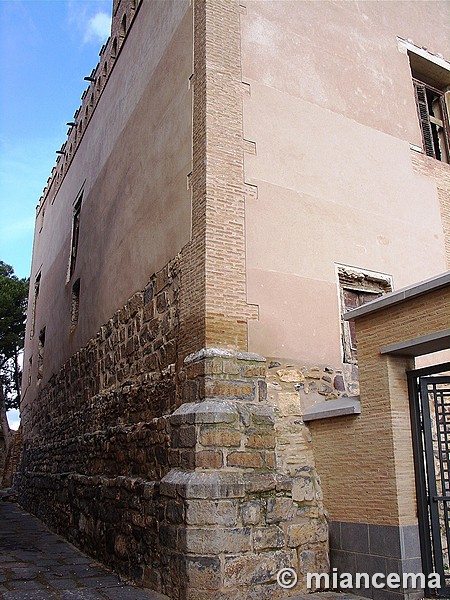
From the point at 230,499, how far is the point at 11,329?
20.2 metres

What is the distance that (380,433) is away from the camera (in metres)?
4.64

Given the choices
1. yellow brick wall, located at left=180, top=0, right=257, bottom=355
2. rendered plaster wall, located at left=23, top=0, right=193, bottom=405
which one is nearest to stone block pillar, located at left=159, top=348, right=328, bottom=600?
yellow brick wall, located at left=180, top=0, right=257, bottom=355

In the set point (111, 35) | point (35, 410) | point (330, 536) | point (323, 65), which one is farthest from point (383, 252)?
point (35, 410)

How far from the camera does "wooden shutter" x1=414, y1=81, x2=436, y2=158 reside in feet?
26.5

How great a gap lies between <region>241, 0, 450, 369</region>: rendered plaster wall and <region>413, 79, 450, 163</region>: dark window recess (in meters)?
0.55

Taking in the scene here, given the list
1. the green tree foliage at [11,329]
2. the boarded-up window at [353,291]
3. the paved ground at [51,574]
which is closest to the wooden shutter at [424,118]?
the boarded-up window at [353,291]

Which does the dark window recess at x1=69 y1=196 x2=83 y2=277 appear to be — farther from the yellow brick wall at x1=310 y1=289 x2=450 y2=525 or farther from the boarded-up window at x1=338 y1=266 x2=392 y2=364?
the yellow brick wall at x1=310 y1=289 x2=450 y2=525

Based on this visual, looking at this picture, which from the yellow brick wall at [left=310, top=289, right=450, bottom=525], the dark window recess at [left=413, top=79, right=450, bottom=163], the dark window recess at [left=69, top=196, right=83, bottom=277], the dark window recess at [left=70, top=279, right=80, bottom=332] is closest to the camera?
the yellow brick wall at [left=310, top=289, right=450, bottom=525]

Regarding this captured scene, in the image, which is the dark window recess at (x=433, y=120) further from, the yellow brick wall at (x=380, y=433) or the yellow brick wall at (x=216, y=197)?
the yellow brick wall at (x=380, y=433)

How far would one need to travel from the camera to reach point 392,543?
173 inches

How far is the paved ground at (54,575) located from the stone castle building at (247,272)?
0.22 m

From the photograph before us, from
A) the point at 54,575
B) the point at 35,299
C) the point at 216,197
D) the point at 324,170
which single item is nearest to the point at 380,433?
the point at 216,197

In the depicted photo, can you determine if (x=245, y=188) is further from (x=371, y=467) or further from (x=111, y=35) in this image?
(x=111, y=35)

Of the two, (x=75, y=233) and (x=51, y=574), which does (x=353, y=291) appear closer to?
(x=51, y=574)
